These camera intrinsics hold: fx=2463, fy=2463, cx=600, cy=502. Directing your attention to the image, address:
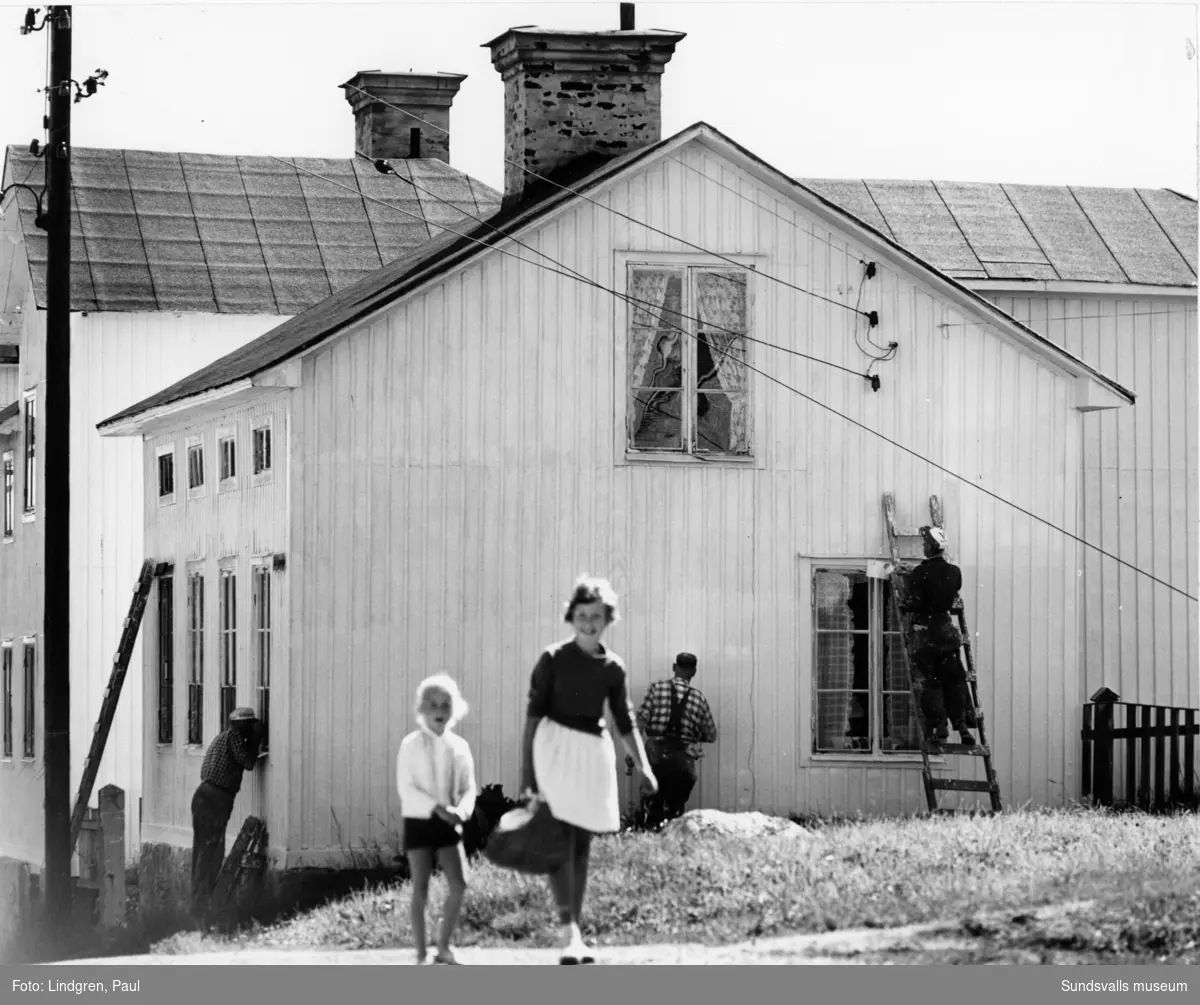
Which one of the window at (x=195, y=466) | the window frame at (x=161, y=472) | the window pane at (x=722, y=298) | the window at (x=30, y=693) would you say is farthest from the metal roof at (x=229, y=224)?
the window pane at (x=722, y=298)

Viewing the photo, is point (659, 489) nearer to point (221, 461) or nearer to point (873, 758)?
point (873, 758)

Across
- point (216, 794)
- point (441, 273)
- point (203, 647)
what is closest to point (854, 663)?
point (441, 273)

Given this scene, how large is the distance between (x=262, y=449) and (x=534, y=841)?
8.06m

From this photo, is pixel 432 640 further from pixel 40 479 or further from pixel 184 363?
pixel 40 479

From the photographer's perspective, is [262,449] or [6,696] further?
[6,696]

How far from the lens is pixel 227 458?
69.4 ft

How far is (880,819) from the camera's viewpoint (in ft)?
63.4

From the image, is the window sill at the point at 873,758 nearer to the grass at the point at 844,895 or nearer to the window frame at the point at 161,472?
the grass at the point at 844,895

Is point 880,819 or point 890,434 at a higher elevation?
point 890,434

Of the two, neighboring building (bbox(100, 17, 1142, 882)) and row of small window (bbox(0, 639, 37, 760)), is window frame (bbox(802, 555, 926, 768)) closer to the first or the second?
neighboring building (bbox(100, 17, 1142, 882))

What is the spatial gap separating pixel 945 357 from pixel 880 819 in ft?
12.8
